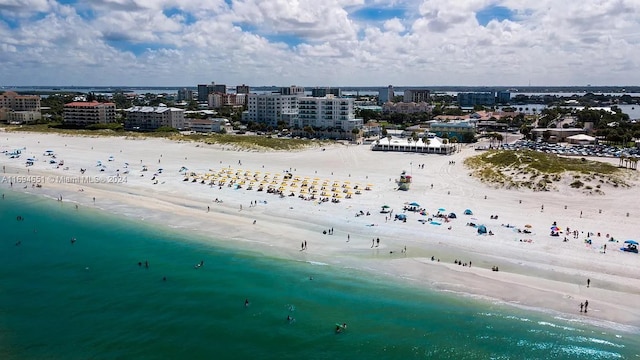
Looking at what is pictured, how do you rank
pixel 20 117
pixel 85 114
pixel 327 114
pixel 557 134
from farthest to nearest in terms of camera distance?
pixel 20 117
pixel 85 114
pixel 327 114
pixel 557 134

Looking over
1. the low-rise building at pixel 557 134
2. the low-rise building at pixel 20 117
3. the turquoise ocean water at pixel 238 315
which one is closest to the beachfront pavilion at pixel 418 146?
the low-rise building at pixel 557 134

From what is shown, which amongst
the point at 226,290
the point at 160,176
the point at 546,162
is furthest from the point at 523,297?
the point at 160,176

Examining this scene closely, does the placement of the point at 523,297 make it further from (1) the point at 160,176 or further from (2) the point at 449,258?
(1) the point at 160,176

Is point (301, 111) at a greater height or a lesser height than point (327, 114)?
greater

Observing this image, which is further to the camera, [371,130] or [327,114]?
[371,130]

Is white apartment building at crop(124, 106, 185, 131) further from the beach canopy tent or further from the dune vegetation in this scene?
the beach canopy tent

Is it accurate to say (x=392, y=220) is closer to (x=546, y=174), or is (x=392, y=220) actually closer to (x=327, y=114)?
(x=546, y=174)

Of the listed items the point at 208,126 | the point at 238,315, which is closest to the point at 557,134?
the point at 208,126
